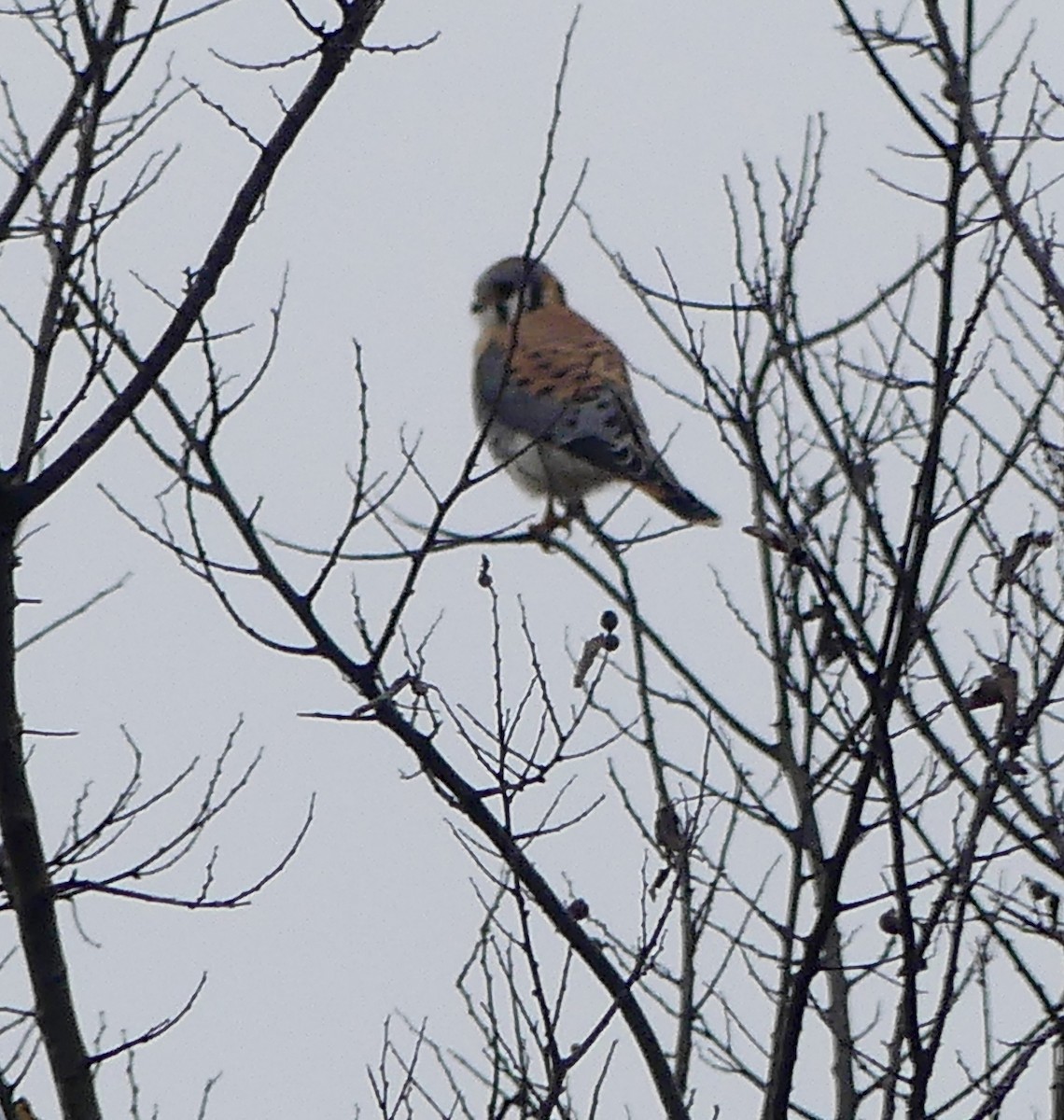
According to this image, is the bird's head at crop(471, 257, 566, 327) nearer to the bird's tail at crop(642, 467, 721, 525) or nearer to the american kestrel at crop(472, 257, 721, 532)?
the american kestrel at crop(472, 257, 721, 532)

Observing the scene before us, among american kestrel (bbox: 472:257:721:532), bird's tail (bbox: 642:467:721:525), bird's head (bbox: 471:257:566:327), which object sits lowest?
bird's tail (bbox: 642:467:721:525)

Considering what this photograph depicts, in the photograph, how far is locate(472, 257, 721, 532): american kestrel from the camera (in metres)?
6.47

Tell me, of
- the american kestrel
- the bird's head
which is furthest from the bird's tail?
the bird's head

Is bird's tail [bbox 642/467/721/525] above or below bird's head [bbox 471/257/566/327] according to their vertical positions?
below

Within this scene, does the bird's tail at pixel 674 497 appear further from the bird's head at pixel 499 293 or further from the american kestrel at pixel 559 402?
the bird's head at pixel 499 293

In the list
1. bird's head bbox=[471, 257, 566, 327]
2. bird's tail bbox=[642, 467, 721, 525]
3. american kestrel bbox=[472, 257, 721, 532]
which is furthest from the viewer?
bird's head bbox=[471, 257, 566, 327]

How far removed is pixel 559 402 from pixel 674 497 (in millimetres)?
1120

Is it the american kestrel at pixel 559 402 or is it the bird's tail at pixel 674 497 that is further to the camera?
the american kestrel at pixel 559 402

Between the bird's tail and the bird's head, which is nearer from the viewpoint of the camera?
the bird's tail

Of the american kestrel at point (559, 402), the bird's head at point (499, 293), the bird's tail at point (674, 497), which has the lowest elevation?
the bird's tail at point (674, 497)

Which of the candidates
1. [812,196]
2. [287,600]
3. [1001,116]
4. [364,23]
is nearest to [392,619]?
[287,600]

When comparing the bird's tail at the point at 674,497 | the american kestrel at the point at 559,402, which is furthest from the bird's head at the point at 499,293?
the bird's tail at the point at 674,497

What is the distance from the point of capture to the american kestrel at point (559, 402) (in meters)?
6.47

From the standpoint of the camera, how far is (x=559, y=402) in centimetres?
736
